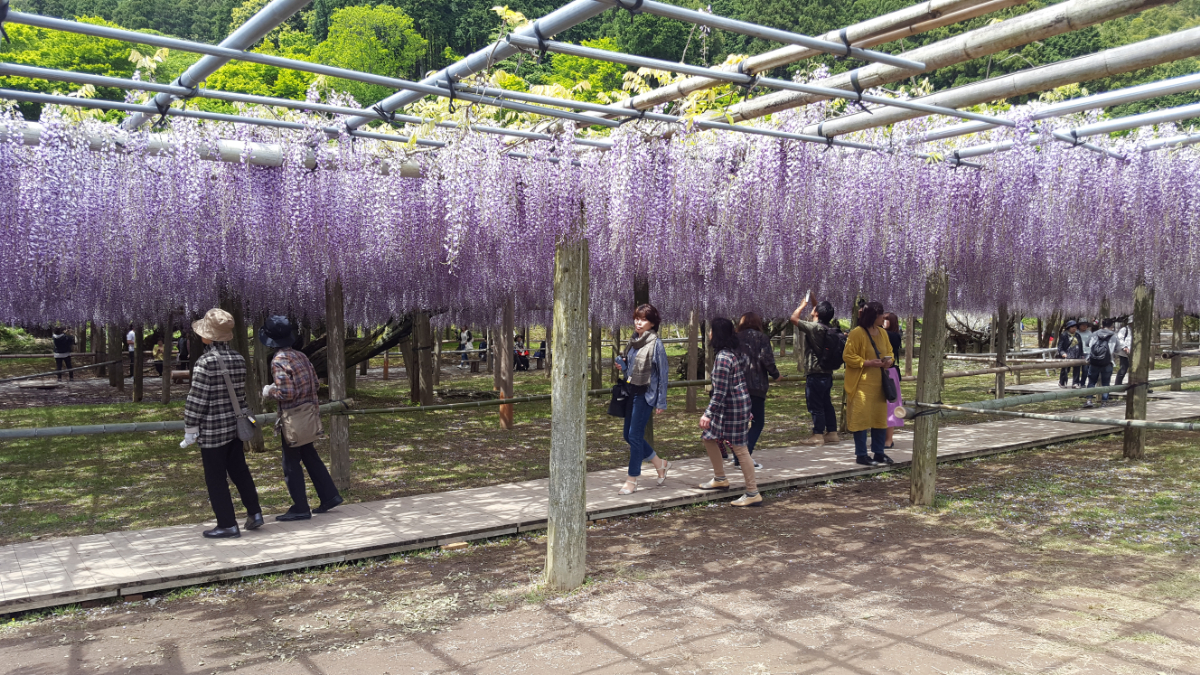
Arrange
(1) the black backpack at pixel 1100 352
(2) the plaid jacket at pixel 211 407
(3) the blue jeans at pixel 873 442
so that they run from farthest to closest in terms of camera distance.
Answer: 1. (1) the black backpack at pixel 1100 352
2. (3) the blue jeans at pixel 873 442
3. (2) the plaid jacket at pixel 211 407

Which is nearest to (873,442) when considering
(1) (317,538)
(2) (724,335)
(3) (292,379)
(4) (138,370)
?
(2) (724,335)

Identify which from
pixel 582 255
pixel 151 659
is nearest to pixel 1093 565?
pixel 582 255

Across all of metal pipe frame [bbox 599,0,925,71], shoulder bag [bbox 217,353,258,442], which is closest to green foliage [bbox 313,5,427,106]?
shoulder bag [bbox 217,353,258,442]

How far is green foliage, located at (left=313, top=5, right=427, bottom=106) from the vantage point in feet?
119

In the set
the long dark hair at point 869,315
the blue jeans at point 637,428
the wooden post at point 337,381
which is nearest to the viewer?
the blue jeans at point 637,428

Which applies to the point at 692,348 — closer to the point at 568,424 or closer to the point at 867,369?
the point at 867,369

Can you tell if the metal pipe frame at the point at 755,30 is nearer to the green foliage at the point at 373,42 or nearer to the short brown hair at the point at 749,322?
the short brown hair at the point at 749,322

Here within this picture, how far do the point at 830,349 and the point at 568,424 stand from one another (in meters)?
4.78

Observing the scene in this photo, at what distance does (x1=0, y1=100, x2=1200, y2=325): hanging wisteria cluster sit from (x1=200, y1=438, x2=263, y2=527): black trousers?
1.87 meters

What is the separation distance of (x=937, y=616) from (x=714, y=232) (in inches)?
154

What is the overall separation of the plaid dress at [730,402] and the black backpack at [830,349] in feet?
8.58

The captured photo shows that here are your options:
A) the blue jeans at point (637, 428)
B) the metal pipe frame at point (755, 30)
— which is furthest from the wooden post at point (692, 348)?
the metal pipe frame at point (755, 30)

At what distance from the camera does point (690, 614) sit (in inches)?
162

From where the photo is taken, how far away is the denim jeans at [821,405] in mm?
9052
